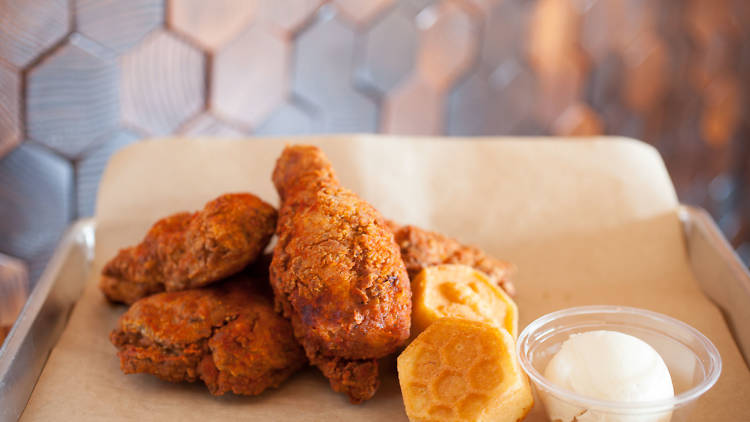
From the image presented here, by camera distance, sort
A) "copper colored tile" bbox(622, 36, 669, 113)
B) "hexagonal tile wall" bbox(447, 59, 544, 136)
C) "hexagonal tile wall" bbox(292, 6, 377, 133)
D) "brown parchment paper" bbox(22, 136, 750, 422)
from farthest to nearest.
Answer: "copper colored tile" bbox(622, 36, 669, 113) → "hexagonal tile wall" bbox(447, 59, 544, 136) → "hexagonal tile wall" bbox(292, 6, 377, 133) → "brown parchment paper" bbox(22, 136, 750, 422)

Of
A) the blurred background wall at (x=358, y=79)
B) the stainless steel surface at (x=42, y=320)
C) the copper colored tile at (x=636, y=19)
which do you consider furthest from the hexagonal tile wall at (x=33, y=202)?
the copper colored tile at (x=636, y=19)

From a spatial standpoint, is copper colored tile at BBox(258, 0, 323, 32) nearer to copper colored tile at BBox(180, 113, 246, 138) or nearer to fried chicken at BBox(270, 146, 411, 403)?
copper colored tile at BBox(180, 113, 246, 138)

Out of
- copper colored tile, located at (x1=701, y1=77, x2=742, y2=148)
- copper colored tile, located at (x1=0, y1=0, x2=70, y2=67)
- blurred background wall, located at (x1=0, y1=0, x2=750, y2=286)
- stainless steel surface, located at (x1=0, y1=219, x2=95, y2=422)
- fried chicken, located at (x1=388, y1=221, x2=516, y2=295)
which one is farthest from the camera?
copper colored tile, located at (x1=701, y1=77, x2=742, y2=148)

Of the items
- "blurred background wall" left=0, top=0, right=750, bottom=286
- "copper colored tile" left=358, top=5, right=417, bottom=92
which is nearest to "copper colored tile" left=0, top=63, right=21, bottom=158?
"blurred background wall" left=0, top=0, right=750, bottom=286

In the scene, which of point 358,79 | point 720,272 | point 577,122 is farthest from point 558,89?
point 720,272

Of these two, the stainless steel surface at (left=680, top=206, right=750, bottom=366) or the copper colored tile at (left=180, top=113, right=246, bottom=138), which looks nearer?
the stainless steel surface at (left=680, top=206, right=750, bottom=366)

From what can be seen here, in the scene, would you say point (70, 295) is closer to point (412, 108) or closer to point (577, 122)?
point (412, 108)

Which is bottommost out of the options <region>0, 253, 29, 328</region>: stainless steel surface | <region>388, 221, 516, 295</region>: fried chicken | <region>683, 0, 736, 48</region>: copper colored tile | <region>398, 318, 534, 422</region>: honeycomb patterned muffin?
<region>0, 253, 29, 328</region>: stainless steel surface

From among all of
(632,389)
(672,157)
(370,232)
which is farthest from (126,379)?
(672,157)
